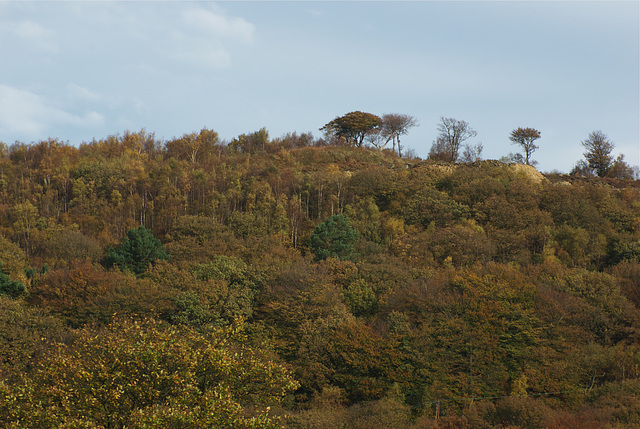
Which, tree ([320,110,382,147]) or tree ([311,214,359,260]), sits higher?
tree ([320,110,382,147])

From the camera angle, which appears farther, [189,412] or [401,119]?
[401,119]

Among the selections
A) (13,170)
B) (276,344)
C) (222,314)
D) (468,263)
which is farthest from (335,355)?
(13,170)

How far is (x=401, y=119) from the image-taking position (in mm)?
91750

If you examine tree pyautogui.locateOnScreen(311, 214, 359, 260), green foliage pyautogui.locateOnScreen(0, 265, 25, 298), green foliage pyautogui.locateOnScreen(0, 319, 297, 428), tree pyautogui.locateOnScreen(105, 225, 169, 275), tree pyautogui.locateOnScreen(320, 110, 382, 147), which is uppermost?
tree pyautogui.locateOnScreen(320, 110, 382, 147)

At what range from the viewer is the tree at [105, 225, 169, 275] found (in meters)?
48.8

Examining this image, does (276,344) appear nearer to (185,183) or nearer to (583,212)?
(185,183)

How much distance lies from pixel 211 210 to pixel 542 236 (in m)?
30.6

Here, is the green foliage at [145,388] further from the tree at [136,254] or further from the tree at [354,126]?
the tree at [354,126]

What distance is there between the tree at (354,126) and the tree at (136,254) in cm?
4646

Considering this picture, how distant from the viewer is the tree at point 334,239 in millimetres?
50938

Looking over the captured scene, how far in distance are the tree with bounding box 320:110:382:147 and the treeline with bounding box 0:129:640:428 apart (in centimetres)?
1672

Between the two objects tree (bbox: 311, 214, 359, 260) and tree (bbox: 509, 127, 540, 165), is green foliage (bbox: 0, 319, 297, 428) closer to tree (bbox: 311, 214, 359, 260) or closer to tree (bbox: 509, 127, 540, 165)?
tree (bbox: 311, 214, 359, 260)

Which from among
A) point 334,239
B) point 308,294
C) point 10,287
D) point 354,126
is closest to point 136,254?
point 10,287

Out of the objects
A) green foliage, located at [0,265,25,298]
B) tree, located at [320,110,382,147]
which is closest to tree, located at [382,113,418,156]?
tree, located at [320,110,382,147]
